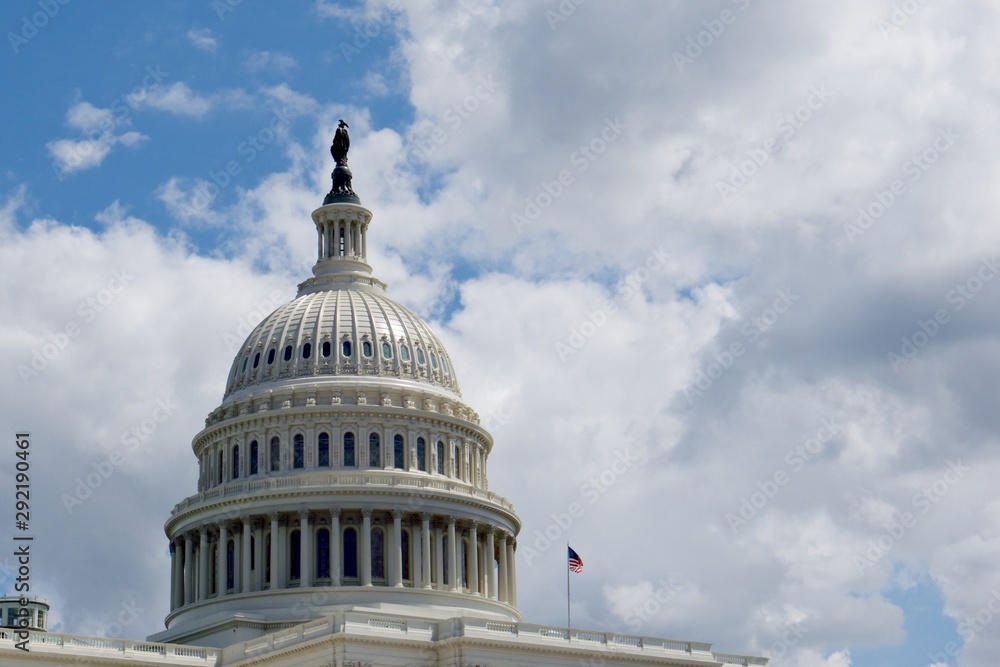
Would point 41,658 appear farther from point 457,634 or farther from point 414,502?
point 414,502

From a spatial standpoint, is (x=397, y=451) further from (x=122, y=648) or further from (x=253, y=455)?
(x=122, y=648)

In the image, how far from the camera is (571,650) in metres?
103

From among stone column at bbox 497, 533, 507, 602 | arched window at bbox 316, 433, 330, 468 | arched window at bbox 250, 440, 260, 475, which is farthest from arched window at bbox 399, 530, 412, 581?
arched window at bbox 250, 440, 260, 475

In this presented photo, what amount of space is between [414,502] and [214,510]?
13.4 meters

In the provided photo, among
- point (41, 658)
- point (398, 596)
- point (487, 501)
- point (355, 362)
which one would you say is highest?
point (355, 362)

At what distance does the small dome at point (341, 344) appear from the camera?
12756cm

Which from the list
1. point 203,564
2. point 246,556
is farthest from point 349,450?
point 203,564

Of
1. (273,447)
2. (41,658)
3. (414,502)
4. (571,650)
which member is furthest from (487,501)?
(41,658)

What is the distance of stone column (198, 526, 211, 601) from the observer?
12288 cm

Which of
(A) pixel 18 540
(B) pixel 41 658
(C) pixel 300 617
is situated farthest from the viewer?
(C) pixel 300 617

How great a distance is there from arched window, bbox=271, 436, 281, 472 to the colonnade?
399 centimetres

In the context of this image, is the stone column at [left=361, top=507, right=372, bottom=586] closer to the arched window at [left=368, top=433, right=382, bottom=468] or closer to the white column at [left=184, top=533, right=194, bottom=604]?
the arched window at [left=368, top=433, right=382, bottom=468]

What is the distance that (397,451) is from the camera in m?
125

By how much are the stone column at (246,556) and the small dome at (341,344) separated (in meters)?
11.1
